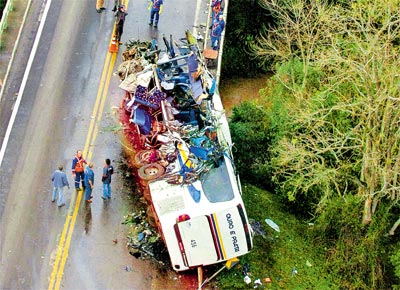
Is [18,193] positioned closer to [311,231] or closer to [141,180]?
[141,180]

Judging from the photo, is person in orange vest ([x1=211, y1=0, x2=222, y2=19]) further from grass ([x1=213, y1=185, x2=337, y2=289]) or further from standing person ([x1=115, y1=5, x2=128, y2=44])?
grass ([x1=213, y1=185, x2=337, y2=289])

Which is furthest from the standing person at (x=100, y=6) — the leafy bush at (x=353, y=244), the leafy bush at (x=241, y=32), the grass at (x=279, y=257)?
the leafy bush at (x=353, y=244)

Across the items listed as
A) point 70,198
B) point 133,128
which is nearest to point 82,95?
point 133,128

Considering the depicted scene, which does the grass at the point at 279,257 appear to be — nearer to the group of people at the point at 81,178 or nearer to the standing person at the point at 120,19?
the group of people at the point at 81,178

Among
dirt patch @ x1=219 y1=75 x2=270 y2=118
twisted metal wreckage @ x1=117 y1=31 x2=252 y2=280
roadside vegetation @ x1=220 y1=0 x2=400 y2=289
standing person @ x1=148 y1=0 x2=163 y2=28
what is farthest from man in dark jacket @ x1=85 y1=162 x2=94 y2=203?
dirt patch @ x1=219 y1=75 x2=270 y2=118

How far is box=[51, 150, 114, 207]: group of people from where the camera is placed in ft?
72.3

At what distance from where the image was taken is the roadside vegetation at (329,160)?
2131 centimetres

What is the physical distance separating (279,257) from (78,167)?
20.6 feet

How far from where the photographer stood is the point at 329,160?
23.8 meters

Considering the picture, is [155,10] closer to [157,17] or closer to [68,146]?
[157,17]

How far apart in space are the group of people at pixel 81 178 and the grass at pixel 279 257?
4227 mm

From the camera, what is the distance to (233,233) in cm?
2027

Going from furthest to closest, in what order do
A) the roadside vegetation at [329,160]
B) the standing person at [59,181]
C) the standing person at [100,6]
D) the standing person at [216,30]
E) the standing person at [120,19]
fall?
the standing person at [100,6], the standing person at [216,30], the standing person at [120,19], the standing person at [59,181], the roadside vegetation at [329,160]

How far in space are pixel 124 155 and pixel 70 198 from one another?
7.88ft
